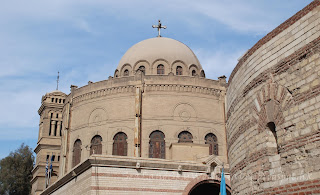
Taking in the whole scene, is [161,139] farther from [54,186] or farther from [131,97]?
[54,186]

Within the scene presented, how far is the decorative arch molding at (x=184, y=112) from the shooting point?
99.0 ft

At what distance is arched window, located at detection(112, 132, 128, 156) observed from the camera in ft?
97.2

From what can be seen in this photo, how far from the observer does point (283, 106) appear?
8.26 m

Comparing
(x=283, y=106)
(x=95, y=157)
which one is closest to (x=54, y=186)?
(x=95, y=157)

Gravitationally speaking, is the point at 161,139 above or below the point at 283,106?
above

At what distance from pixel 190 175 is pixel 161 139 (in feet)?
29.1

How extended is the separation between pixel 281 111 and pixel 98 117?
24.1 meters

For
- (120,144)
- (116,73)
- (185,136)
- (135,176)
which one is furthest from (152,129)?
(135,176)

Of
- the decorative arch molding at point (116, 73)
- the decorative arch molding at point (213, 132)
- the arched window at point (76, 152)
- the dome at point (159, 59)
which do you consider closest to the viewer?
the decorative arch molding at point (213, 132)

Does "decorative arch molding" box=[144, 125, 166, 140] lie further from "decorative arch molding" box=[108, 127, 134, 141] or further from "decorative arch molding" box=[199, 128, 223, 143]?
"decorative arch molding" box=[199, 128, 223, 143]

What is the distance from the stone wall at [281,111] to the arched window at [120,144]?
1957 centimetres

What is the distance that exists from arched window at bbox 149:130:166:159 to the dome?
6.98 metres

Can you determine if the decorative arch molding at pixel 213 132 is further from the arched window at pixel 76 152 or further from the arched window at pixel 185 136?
the arched window at pixel 76 152

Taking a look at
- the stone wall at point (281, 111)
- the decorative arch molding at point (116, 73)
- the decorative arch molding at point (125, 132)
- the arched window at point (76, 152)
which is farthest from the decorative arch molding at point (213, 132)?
the stone wall at point (281, 111)
